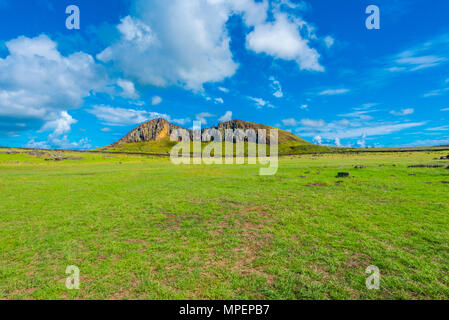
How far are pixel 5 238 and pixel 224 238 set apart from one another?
41.8ft

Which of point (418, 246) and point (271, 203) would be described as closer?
point (418, 246)

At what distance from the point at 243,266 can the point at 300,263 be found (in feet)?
7.95

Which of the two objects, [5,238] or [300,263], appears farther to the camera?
[5,238]

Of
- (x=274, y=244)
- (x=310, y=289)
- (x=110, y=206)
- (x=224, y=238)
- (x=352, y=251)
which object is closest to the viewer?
(x=310, y=289)
